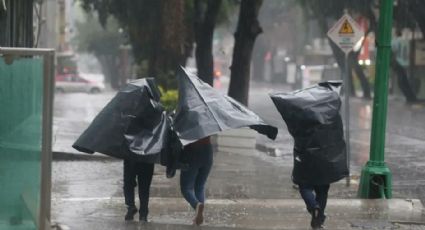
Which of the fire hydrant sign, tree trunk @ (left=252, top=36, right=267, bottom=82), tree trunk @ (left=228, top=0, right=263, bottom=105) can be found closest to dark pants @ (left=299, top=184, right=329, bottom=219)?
the fire hydrant sign

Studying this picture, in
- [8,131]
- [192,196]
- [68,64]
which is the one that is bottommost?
[68,64]

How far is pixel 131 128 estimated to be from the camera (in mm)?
8586

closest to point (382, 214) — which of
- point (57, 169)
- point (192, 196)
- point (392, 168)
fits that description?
point (192, 196)

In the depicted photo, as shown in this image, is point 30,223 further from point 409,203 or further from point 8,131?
point 409,203

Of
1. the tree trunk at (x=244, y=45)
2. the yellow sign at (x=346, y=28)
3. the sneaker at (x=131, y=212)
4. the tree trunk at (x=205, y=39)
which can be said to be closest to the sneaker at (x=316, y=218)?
the sneaker at (x=131, y=212)

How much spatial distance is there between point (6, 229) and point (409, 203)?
598 cm

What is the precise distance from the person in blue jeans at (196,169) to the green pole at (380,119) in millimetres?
3231

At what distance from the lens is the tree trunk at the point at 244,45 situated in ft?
69.0

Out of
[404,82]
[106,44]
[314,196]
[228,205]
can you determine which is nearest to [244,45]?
[228,205]

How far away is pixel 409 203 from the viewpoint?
425 inches

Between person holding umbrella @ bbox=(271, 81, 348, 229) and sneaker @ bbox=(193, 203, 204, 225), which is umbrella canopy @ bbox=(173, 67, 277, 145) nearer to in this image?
person holding umbrella @ bbox=(271, 81, 348, 229)

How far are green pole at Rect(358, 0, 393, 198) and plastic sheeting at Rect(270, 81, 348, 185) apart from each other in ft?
8.46

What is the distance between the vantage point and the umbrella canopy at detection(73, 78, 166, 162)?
27.9 feet

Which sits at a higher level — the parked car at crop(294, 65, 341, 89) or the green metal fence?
the green metal fence
